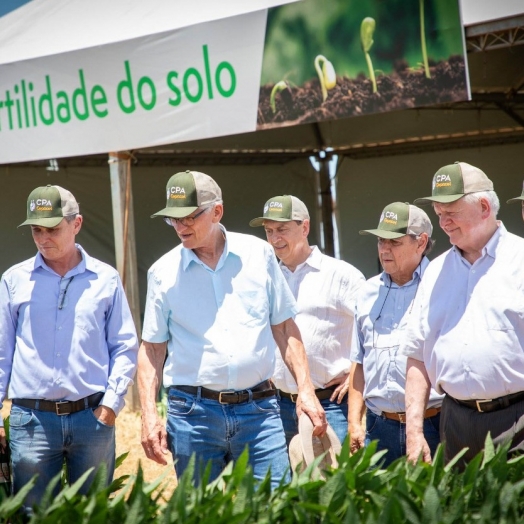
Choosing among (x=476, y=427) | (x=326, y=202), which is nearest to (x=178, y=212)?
(x=476, y=427)

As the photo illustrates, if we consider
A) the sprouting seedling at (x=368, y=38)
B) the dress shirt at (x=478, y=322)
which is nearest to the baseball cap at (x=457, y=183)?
the dress shirt at (x=478, y=322)

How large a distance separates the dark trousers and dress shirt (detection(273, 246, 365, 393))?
1262 mm

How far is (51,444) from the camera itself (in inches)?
156

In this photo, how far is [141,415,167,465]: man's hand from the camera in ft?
12.7

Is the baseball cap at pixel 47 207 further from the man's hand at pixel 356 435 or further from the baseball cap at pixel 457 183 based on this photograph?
the man's hand at pixel 356 435

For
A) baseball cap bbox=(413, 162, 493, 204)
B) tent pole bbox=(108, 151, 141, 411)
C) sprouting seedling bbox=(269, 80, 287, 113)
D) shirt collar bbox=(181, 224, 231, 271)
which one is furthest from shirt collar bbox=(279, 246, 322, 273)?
tent pole bbox=(108, 151, 141, 411)

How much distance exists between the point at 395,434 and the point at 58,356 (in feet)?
5.45

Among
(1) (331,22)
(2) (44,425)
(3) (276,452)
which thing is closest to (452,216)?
(3) (276,452)

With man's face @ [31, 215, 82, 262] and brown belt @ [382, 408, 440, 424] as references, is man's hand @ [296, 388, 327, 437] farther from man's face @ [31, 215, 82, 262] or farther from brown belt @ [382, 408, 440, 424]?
man's face @ [31, 215, 82, 262]

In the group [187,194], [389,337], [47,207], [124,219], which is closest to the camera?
[187,194]

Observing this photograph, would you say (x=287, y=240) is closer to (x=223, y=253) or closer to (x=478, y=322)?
(x=223, y=253)

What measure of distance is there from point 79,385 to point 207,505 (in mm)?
1478

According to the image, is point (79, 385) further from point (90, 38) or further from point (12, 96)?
point (90, 38)

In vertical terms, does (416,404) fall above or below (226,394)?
below
